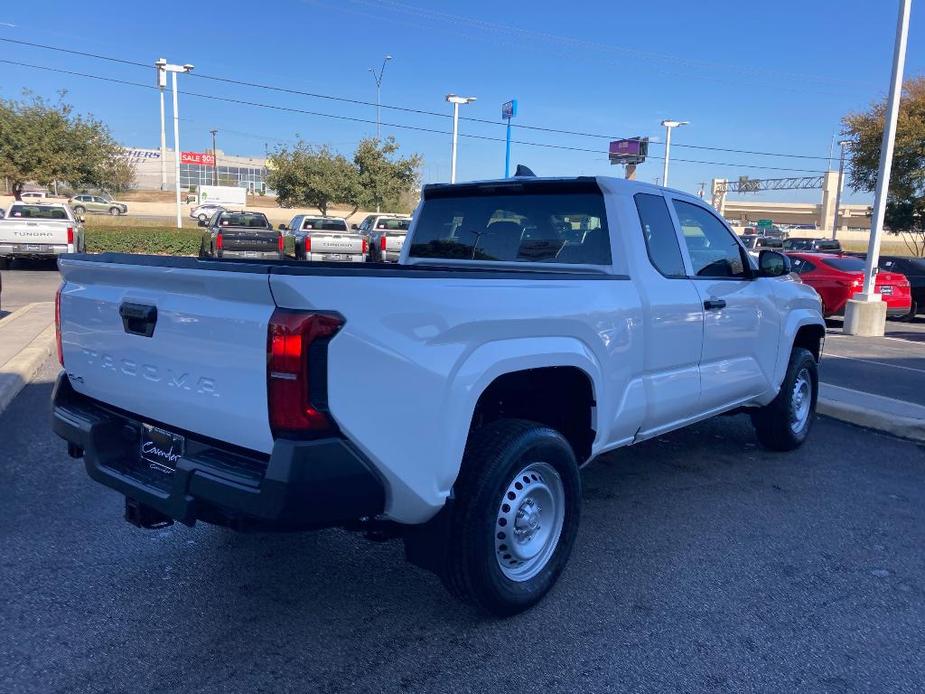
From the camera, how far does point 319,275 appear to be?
2.55m

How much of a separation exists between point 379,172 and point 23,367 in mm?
39190

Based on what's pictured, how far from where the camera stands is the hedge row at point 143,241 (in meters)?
25.9

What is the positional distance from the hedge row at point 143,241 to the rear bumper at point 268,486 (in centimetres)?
2303

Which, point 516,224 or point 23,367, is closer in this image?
point 516,224

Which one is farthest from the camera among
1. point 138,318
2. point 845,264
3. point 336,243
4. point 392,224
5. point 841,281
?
point 392,224

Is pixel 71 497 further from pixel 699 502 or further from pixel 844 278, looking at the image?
pixel 844 278

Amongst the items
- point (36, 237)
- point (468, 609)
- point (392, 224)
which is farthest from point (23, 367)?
point (392, 224)

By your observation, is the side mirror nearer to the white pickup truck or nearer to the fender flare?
the white pickup truck

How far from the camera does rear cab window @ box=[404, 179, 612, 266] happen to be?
14.2ft

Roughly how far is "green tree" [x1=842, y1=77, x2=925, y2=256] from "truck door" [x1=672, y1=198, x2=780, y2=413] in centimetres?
2171

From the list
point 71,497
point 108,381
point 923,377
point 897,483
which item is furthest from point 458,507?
point 923,377

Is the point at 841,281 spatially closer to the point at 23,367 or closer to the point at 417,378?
the point at 23,367

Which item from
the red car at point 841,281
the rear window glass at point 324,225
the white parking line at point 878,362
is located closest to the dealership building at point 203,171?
the rear window glass at point 324,225

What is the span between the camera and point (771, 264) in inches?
209
